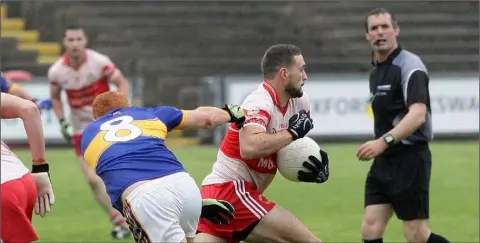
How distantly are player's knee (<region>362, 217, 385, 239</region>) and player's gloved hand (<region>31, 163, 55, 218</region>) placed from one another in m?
3.27

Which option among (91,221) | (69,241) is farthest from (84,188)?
(69,241)

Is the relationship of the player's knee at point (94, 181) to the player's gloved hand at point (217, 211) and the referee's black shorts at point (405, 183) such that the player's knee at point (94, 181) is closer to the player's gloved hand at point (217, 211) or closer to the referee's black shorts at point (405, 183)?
the referee's black shorts at point (405, 183)

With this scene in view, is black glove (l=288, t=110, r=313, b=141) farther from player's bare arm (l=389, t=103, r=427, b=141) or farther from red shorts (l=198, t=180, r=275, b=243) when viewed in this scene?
player's bare arm (l=389, t=103, r=427, b=141)

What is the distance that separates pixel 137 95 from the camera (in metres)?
22.4

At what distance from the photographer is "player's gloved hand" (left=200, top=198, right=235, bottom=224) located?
7.16m

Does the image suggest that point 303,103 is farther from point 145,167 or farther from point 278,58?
point 145,167

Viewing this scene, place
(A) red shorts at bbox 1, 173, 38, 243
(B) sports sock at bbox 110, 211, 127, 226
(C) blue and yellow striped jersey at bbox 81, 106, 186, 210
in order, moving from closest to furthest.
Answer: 1. (A) red shorts at bbox 1, 173, 38, 243
2. (C) blue and yellow striped jersey at bbox 81, 106, 186, 210
3. (B) sports sock at bbox 110, 211, 127, 226

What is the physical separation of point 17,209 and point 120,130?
863mm

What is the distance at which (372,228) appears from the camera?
349 inches

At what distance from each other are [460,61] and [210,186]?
19.2 m

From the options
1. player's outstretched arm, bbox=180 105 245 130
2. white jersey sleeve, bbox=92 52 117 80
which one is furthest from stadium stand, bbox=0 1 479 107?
player's outstretched arm, bbox=180 105 245 130

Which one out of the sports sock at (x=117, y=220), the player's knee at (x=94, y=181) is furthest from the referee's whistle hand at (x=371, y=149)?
the player's knee at (x=94, y=181)

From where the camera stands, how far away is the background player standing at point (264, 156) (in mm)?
7371

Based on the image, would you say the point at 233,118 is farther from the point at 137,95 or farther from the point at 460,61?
the point at 460,61
